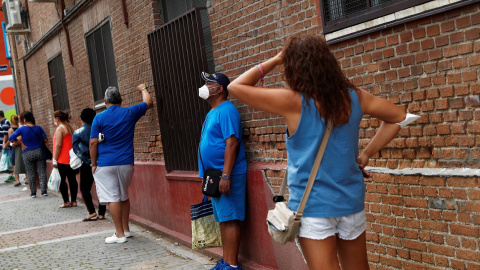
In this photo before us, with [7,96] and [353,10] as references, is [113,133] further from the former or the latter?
[7,96]

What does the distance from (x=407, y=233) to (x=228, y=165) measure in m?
1.87

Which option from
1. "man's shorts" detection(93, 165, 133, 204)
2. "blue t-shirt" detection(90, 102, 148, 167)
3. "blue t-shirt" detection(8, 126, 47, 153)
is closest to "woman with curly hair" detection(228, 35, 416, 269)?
"blue t-shirt" detection(90, 102, 148, 167)

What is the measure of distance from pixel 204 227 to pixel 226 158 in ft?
2.78

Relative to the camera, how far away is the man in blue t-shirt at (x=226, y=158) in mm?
5555

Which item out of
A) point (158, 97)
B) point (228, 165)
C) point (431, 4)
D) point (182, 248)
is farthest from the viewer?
point (158, 97)

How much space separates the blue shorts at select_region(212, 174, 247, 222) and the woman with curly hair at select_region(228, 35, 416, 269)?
2501 millimetres

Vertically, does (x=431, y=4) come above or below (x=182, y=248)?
above

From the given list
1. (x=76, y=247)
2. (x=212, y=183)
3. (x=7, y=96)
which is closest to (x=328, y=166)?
(x=212, y=183)

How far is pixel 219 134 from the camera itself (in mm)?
5668

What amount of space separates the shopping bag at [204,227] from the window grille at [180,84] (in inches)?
48.5

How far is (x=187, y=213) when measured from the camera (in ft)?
24.6

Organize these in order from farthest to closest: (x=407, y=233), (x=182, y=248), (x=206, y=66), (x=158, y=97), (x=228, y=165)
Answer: (x=158, y=97) → (x=182, y=248) → (x=206, y=66) → (x=228, y=165) → (x=407, y=233)

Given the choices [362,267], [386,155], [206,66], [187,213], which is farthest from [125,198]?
[362,267]

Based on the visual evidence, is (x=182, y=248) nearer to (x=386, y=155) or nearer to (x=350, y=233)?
(x=386, y=155)
